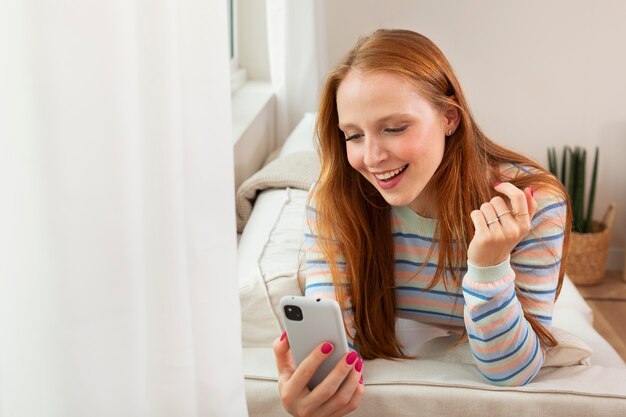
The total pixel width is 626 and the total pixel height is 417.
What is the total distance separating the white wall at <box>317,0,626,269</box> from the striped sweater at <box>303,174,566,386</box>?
2131mm

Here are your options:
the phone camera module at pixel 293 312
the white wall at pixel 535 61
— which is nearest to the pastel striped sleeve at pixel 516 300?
the phone camera module at pixel 293 312

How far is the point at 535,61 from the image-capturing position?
3752mm

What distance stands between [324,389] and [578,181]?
8.42 ft

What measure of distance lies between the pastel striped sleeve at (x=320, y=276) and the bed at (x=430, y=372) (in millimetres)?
72

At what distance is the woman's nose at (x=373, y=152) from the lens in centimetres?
140

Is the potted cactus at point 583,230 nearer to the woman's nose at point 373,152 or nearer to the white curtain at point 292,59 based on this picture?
the white curtain at point 292,59

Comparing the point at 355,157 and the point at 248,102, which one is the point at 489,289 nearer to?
the point at 355,157

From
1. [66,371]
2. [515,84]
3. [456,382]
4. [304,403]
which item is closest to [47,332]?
[66,371]

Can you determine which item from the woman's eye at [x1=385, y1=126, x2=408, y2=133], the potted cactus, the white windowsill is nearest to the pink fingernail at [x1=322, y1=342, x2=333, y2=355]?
the woman's eye at [x1=385, y1=126, x2=408, y2=133]

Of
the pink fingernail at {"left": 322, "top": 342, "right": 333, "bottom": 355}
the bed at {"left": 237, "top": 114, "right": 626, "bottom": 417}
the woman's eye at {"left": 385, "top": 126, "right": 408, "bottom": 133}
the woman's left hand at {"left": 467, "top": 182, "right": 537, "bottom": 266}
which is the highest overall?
the woman's eye at {"left": 385, "top": 126, "right": 408, "bottom": 133}

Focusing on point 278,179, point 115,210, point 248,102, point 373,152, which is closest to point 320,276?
point 373,152

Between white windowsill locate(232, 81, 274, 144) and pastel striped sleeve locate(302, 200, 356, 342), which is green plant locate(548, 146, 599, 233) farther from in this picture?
pastel striped sleeve locate(302, 200, 356, 342)

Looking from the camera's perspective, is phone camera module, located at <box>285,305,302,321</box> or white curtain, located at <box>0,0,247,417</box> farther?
phone camera module, located at <box>285,305,302,321</box>

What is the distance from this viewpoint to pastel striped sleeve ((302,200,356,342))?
61.8 inches
